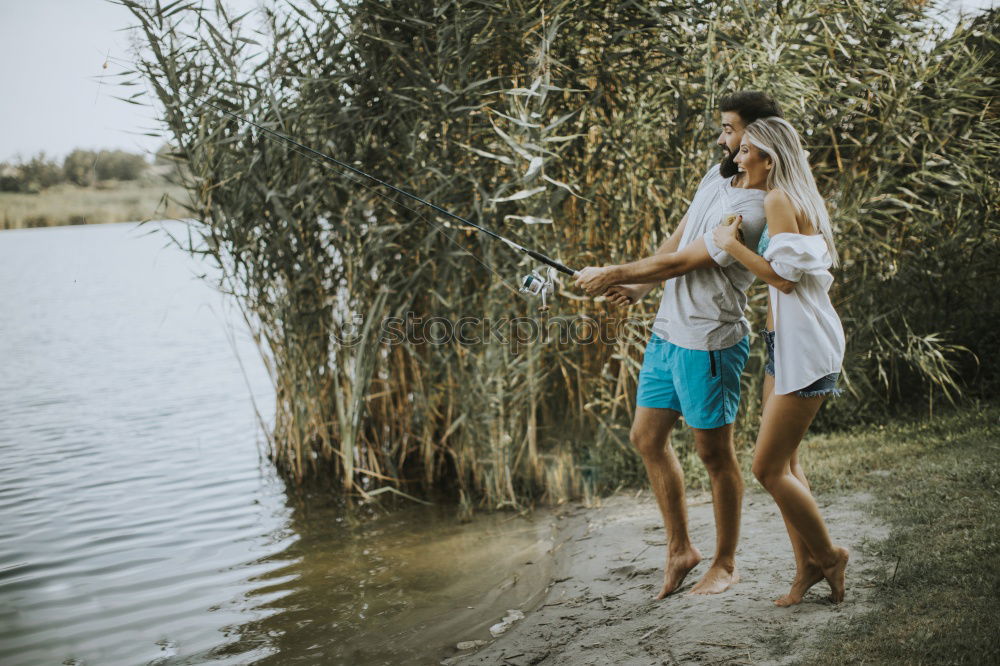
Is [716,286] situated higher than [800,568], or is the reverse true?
[716,286]

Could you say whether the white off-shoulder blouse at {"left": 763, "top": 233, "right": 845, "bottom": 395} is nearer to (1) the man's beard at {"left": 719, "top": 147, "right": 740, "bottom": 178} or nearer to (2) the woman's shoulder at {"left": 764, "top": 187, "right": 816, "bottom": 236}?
(2) the woman's shoulder at {"left": 764, "top": 187, "right": 816, "bottom": 236}

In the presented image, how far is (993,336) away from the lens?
17.0 feet

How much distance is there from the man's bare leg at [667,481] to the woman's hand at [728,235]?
1.85 feet

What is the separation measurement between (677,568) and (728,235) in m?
1.13

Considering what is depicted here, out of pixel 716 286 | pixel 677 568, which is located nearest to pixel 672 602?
pixel 677 568

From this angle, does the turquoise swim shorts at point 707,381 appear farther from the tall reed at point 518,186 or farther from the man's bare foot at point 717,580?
the tall reed at point 518,186

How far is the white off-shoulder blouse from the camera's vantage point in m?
2.23

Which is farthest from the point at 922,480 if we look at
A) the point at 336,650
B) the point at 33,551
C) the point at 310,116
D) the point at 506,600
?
the point at 33,551

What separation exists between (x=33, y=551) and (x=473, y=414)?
2.43 m

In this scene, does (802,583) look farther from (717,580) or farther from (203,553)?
(203,553)

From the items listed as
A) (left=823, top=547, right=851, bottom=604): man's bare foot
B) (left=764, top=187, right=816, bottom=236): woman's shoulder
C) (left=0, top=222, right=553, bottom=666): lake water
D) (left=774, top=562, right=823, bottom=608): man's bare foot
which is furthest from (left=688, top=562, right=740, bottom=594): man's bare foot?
(left=764, top=187, right=816, bottom=236): woman's shoulder

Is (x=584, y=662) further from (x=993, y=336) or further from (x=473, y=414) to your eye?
(x=993, y=336)

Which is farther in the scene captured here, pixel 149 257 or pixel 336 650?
pixel 149 257

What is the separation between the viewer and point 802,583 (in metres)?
2.49
